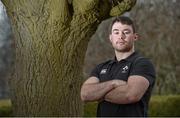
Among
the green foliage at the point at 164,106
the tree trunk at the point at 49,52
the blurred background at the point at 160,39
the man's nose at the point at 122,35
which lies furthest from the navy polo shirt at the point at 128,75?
the blurred background at the point at 160,39

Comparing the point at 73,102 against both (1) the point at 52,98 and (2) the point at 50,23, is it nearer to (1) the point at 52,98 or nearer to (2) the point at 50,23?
(1) the point at 52,98

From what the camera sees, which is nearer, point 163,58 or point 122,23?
point 122,23

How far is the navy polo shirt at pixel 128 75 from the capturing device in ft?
10.1

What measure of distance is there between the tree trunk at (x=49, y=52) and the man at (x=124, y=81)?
168cm

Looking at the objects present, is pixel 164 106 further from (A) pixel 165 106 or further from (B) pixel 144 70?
(B) pixel 144 70

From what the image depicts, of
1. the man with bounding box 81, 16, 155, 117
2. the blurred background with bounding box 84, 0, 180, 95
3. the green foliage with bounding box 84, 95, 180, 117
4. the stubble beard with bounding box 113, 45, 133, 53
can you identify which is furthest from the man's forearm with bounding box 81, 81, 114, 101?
the blurred background with bounding box 84, 0, 180, 95

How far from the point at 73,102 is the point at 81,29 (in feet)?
2.88

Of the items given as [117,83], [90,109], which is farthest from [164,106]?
[117,83]

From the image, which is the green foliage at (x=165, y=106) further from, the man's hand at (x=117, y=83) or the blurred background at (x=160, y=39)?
the man's hand at (x=117, y=83)

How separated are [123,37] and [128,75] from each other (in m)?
0.28

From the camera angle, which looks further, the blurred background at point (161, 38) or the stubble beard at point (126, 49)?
the blurred background at point (161, 38)

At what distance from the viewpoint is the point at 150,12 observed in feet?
70.7

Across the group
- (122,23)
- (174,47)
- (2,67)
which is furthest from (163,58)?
(122,23)

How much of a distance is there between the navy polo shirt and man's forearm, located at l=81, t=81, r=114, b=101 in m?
0.05
